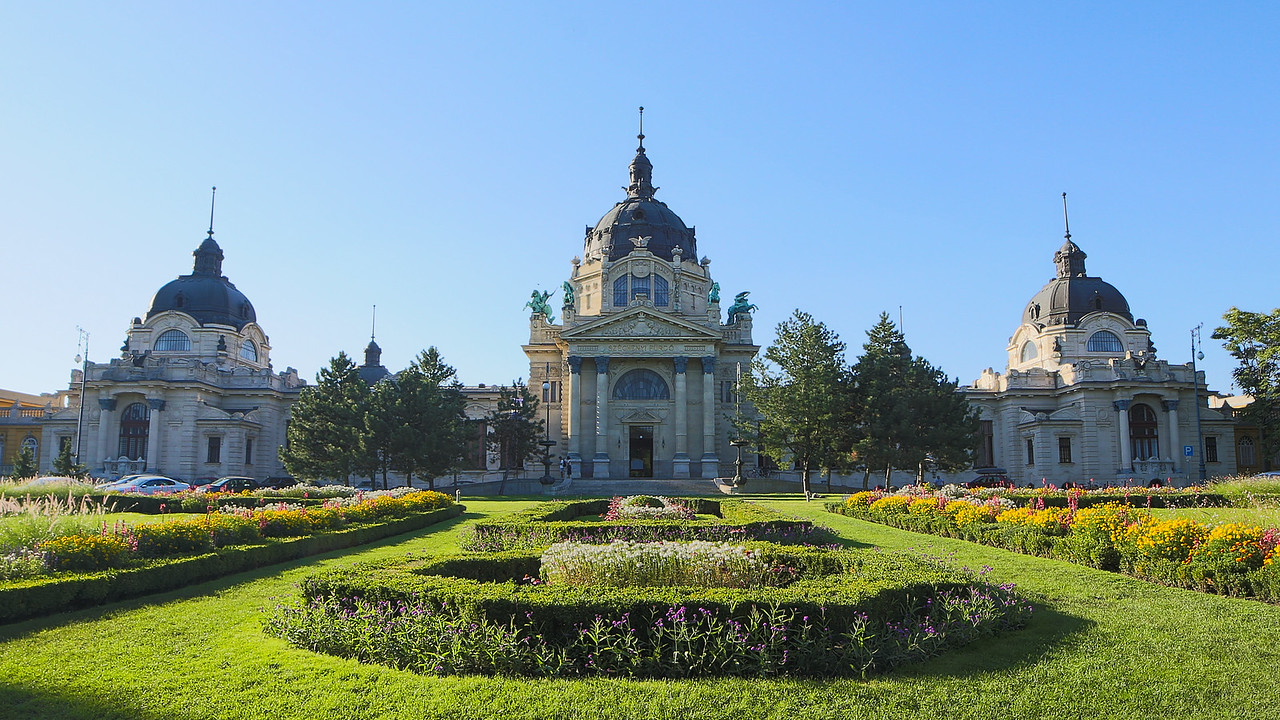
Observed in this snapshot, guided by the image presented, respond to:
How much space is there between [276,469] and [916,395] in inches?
1852

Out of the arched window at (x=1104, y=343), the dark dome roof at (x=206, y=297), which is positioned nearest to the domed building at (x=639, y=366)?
the dark dome roof at (x=206, y=297)

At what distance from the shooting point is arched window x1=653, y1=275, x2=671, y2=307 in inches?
2494

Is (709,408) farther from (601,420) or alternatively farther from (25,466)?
(25,466)

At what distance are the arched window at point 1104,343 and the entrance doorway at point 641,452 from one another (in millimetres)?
34294

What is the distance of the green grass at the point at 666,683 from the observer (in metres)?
7.24

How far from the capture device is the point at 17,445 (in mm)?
64562

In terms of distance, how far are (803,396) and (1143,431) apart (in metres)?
34.2

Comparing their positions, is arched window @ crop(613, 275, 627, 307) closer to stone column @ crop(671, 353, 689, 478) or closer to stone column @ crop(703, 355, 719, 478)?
stone column @ crop(671, 353, 689, 478)

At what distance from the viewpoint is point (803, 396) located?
39938 millimetres

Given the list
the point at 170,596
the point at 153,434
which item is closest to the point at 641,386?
the point at 153,434

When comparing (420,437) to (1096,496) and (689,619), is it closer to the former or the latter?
(1096,496)

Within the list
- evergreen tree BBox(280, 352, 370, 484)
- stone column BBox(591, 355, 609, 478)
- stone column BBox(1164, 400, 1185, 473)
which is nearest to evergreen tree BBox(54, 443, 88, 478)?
evergreen tree BBox(280, 352, 370, 484)

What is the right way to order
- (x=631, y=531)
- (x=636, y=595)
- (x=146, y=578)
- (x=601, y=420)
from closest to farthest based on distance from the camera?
(x=636, y=595), (x=146, y=578), (x=631, y=531), (x=601, y=420)

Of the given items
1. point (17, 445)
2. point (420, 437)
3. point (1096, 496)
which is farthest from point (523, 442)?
point (17, 445)
